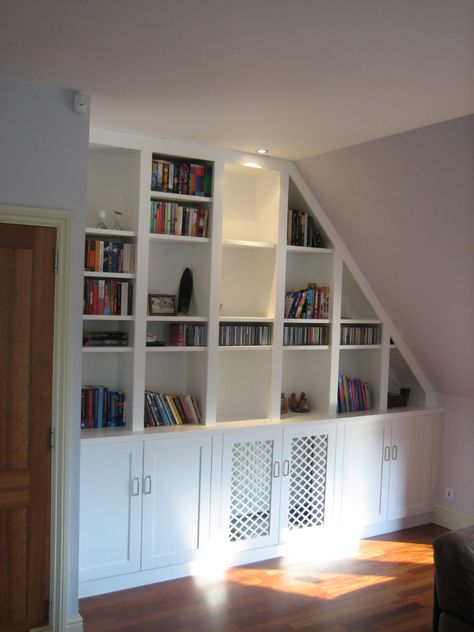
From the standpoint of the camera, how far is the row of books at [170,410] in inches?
157

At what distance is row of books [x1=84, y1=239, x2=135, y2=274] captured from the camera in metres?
3.75

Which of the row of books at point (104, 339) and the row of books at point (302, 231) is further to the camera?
the row of books at point (302, 231)

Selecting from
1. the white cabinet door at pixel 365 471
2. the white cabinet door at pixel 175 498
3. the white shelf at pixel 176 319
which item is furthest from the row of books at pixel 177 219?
the white cabinet door at pixel 365 471

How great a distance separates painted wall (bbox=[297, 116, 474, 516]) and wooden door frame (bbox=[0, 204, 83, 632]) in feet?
6.11

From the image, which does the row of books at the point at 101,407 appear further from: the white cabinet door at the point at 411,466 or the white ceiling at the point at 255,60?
the white cabinet door at the point at 411,466

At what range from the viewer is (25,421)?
3049 millimetres

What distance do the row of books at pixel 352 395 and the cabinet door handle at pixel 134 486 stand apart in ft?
5.69

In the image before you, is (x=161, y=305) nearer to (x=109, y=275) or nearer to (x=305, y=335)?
(x=109, y=275)

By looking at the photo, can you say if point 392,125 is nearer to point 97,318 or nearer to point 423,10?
point 423,10

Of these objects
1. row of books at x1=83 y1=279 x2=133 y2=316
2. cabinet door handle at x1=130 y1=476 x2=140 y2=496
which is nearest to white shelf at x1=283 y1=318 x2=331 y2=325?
row of books at x1=83 y1=279 x2=133 y2=316

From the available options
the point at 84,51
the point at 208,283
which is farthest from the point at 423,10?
the point at 208,283

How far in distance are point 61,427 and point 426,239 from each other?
2430mm

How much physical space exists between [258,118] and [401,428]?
2659mm

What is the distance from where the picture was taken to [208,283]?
13.5ft
